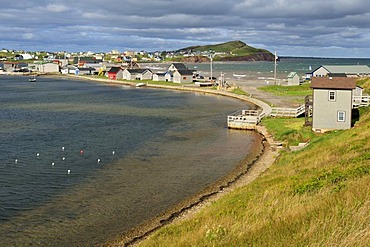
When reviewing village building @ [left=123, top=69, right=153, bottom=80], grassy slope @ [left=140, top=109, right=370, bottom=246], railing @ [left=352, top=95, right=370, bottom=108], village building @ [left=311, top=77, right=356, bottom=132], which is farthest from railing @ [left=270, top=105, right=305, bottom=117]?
village building @ [left=123, top=69, right=153, bottom=80]

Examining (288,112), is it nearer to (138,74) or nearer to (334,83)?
(334,83)

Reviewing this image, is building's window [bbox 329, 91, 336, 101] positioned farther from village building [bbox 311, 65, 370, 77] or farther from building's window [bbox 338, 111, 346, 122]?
village building [bbox 311, 65, 370, 77]

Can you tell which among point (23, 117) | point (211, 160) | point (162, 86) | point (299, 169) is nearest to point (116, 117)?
point (23, 117)

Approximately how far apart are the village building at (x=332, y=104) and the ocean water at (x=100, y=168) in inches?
255

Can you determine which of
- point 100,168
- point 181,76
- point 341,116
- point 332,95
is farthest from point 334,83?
point 181,76

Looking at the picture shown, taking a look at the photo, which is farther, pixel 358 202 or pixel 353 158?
pixel 353 158

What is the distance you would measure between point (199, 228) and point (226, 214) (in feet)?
4.73

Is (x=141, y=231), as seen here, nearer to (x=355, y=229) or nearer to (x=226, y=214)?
(x=226, y=214)

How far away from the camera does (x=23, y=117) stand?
191 ft

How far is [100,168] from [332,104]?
22.6 meters

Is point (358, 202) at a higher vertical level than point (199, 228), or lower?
higher

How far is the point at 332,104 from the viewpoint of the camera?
38.9m

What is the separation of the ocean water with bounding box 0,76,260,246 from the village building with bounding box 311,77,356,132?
6485 mm

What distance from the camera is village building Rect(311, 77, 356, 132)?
38.4 m
